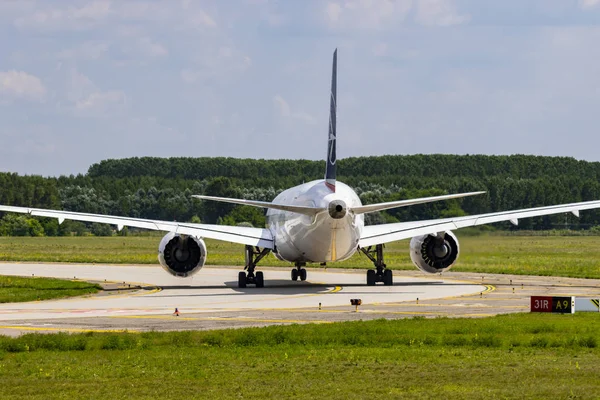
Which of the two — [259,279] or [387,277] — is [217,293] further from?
[387,277]

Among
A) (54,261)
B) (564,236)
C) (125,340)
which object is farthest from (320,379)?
(564,236)

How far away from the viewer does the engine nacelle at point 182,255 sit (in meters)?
48.1

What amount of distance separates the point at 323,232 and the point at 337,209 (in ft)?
6.78

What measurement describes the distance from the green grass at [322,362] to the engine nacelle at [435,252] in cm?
1780

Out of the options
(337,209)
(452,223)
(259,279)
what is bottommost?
(259,279)

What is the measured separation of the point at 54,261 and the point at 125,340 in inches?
2024

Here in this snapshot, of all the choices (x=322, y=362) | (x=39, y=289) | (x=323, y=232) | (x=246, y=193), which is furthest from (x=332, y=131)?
(x=246, y=193)

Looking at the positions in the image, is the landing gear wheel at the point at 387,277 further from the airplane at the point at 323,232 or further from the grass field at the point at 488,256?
the grass field at the point at 488,256

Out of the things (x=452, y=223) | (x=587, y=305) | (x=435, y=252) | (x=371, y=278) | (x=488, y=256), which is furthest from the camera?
(x=371, y=278)

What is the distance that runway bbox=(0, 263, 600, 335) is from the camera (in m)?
32.6

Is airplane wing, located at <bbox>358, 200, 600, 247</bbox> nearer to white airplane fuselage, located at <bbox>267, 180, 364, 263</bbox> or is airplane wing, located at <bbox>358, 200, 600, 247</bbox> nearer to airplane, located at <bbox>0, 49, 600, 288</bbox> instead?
airplane, located at <bbox>0, 49, 600, 288</bbox>

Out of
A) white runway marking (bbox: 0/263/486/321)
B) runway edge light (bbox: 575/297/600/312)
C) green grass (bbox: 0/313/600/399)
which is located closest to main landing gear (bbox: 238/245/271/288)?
white runway marking (bbox: 0/263/486/321)

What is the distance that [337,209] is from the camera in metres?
42.7

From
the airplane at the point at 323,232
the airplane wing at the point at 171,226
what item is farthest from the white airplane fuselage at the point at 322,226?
the airplane wing at the point at 171,226
